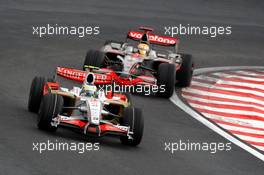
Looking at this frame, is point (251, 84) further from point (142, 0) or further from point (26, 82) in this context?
point (142, 0)

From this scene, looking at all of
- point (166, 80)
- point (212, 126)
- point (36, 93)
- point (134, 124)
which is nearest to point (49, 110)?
point (134, 124)

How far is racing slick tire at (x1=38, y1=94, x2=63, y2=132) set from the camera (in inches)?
614

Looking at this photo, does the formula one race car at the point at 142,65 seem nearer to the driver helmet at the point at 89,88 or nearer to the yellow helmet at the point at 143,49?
the yellow helmet at the point at 143,49

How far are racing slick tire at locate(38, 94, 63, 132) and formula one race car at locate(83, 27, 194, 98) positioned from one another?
430 cm

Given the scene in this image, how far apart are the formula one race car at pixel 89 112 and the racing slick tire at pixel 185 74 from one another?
590 centimetres

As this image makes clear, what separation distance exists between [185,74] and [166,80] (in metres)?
2.13

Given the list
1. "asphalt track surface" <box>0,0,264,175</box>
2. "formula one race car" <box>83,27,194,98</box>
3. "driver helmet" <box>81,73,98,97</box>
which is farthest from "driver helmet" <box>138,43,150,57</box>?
"driver helmet" <box>81,73,98,97</box>

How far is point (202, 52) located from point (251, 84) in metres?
5.40

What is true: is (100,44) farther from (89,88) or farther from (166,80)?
(89,88)

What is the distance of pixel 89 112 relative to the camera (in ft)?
52.0

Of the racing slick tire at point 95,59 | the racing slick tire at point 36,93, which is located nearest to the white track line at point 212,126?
the racing slick tire at point 95,59

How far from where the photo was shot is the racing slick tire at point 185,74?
23031mm

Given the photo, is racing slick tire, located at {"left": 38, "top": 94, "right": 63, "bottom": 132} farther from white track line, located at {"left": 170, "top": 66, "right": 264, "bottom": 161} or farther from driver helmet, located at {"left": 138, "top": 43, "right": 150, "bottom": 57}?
driver helmet, located at {"left": 138, "top": 43, "right": 150, "bottom": 57}

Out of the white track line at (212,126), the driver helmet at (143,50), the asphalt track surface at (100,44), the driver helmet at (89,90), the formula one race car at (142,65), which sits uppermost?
the driver helmet at (89,90)
